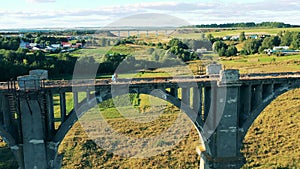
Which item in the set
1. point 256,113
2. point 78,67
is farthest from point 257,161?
point 78,67

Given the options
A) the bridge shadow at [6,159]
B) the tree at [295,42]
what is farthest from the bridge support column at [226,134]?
the tree at [295,42]

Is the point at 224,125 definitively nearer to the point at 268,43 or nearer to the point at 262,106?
the point at 262,106

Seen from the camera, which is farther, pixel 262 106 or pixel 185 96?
pixel 262 106

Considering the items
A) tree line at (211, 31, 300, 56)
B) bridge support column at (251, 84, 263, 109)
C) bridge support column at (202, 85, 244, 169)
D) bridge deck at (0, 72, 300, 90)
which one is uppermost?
tree line at (211, 31, 300, 56)

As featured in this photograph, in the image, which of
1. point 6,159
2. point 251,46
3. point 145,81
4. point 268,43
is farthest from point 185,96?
point 268,43

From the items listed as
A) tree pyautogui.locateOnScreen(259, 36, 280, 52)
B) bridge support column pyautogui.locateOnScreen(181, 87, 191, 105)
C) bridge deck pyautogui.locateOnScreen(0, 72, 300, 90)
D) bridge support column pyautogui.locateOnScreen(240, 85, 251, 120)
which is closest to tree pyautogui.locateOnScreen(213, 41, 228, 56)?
tree pyautogui.locateOnScreen(259, 36, 280, 52)

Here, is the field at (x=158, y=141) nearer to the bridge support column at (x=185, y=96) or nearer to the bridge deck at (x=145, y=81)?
the bridge support column at (x=185, y=96)

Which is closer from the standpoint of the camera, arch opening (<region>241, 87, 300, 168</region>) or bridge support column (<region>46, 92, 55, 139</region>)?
bridge support column (<region>46, 92, 55, 139</region>)

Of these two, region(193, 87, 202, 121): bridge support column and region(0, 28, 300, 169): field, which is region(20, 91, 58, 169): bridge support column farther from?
region(193, 87, 202, 121): bridge support column
